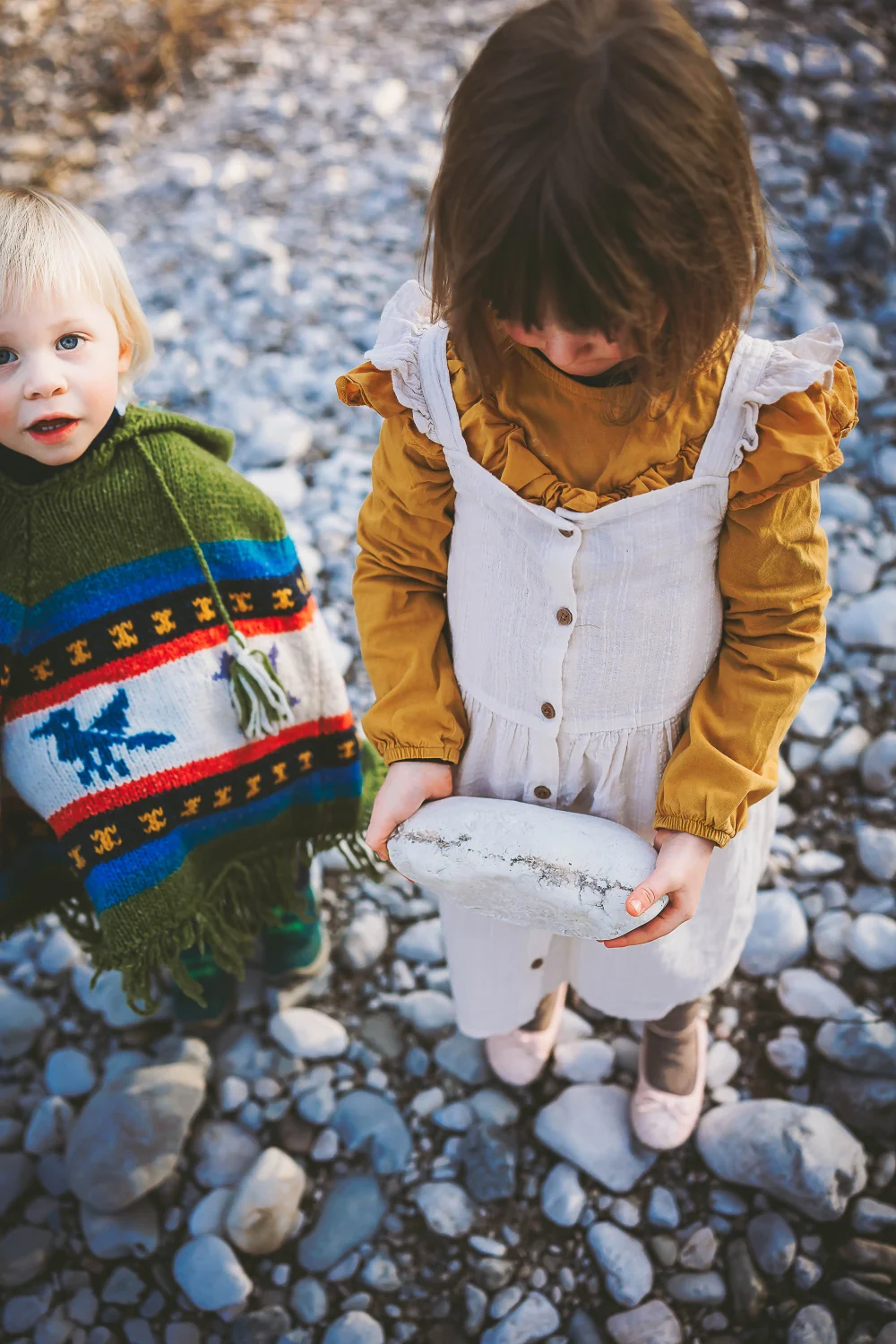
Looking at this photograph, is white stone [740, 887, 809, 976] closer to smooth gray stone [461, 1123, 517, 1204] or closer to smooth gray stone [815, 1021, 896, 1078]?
smooth gray stone [815, 1021, 896, 1078]

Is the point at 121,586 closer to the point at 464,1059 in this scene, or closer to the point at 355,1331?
the point at 464,1059

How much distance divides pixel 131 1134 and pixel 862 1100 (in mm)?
1194

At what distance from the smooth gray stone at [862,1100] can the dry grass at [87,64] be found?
3718 millimetres

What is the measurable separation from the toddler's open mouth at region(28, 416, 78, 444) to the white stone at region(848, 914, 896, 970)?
1560 mm

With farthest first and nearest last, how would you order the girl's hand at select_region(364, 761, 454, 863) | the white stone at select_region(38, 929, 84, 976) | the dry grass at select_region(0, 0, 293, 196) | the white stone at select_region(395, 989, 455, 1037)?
1. the dry grass at select_region(0, 0, 293, 196)
2. the white stone at select_region(38, 929, 84, 976)
3. the white stone at select_region(395, 989, 455, 1037)
4. the girl's hand at select_region(364, 761, 454, 863)

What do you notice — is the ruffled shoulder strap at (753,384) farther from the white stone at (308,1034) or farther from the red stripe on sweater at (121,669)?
the white stone at (308,1034)

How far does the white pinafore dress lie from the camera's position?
3.31 feet

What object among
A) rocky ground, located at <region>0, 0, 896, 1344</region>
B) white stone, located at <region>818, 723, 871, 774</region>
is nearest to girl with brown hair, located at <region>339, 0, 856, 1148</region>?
rocky ground, located at <region>0, 0, 896, 1344</region>

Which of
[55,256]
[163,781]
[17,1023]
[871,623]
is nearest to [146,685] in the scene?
[163,781]

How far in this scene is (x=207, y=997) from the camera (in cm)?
183

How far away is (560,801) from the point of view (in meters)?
1.26

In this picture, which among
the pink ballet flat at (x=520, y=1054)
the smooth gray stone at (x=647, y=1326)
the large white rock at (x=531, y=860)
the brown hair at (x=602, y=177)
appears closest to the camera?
the brown hair at (x=602, y=177)

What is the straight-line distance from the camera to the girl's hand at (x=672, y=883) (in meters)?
1.11

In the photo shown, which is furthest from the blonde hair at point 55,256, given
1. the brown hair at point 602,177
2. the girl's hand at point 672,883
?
the girl's hand at point 672,883
